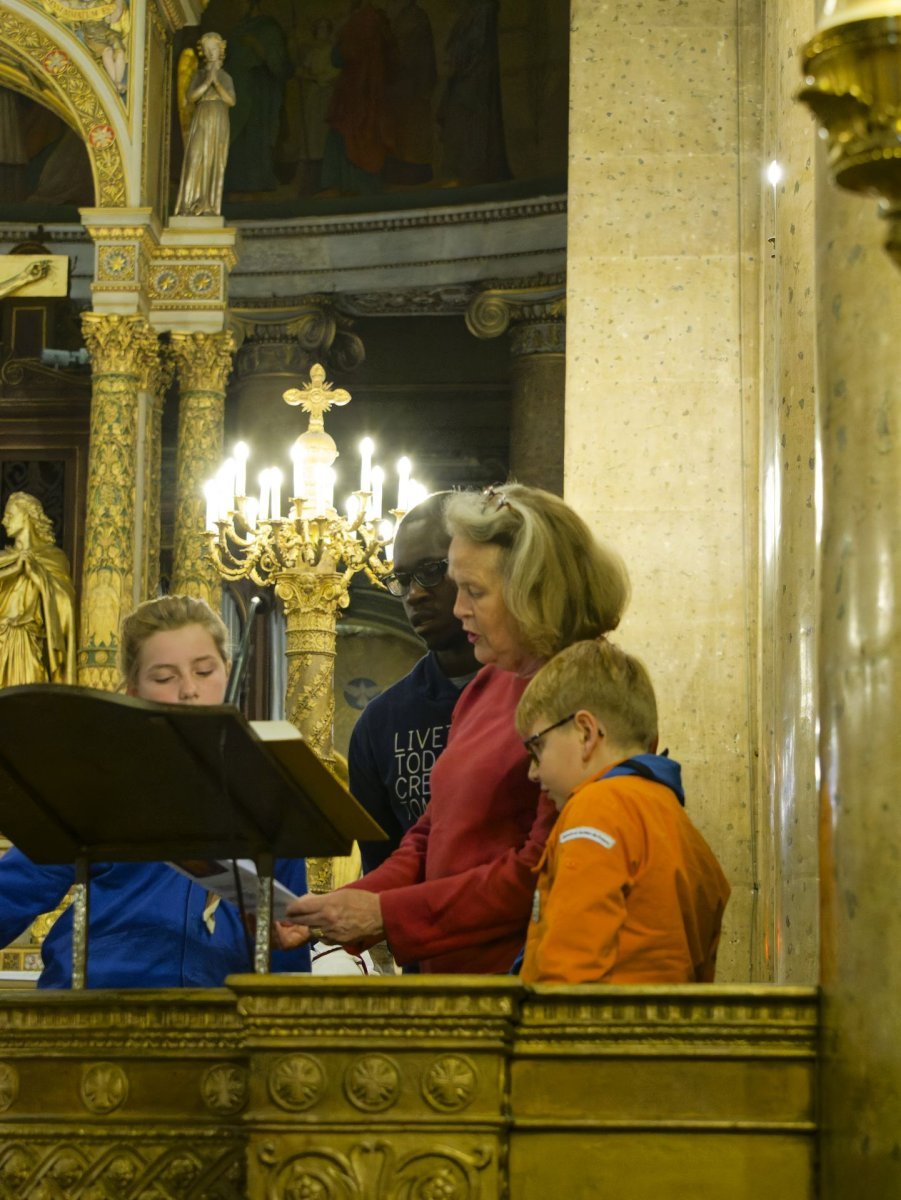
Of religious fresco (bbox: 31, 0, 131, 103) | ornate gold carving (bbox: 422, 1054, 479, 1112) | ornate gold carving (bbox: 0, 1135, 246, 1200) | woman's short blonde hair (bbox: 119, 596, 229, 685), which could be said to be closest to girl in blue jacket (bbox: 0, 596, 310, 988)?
woman's short blonde hair (bbox: 119, 596, 229, 685)

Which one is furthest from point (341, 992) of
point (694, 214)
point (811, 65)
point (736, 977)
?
point (694, 214)

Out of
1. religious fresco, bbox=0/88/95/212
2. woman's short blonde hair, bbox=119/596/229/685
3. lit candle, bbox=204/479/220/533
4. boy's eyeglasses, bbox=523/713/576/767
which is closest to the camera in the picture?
boy's eyeglasses, bbox=523/713/576/767

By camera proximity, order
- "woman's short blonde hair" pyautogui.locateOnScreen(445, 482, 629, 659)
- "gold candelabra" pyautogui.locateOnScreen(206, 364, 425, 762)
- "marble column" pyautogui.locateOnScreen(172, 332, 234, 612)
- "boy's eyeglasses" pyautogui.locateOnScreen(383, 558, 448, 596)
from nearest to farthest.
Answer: "woman's short blonde hair" pyautogui.locateOnScreen(445, 482, 629, 659), "boy's eyeglasses" pyautogui.locateOnScreen(383, 558, 448, 596), "gold candelabra" pyautogui.locateOnScreen(206, 364, 425, 762), "marble column" pyautogui.locateOnScreen(172, 332, 234, 612)

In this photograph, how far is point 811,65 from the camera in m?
1.74

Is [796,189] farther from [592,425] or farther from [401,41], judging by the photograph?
[401,41]

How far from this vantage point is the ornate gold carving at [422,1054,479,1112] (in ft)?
7.89

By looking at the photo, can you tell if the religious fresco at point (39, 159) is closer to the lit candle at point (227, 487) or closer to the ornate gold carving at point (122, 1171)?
the lit candle at point (227, 487)

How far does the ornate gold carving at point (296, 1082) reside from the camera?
2.42 metres

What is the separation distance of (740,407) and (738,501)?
250mm

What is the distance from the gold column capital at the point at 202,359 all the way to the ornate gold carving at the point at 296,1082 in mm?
10820

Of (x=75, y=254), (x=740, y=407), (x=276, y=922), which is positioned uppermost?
(x=75, y=254)

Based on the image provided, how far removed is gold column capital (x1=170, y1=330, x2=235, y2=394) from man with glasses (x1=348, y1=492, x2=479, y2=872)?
30.3 feet

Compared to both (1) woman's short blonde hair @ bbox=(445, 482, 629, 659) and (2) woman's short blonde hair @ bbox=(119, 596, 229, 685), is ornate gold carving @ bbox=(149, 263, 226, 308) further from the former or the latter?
(1) woman's short blonde hair @ bbox=(445, 482, 629, 659)

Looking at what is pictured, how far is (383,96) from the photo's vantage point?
55.6ft
